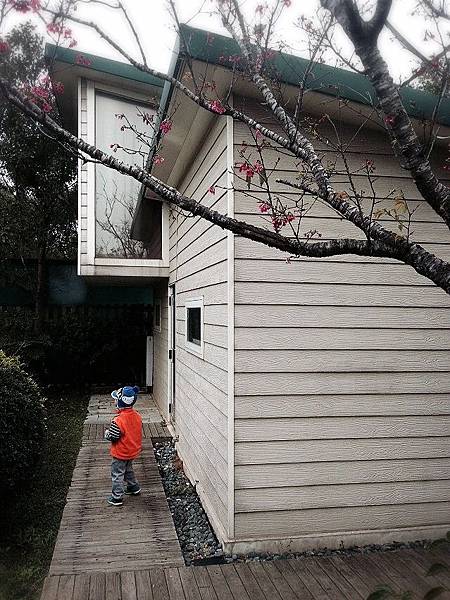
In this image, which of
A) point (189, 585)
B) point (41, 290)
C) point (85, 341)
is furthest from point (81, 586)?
point (41, 290)

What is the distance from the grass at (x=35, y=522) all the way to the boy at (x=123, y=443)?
71 centimetres

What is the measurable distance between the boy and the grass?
711mm

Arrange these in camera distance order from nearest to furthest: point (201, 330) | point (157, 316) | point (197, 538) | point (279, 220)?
1. point (279, 220)
2. point (197, 538)
3. point (201, 330)
4. point (157, 316)

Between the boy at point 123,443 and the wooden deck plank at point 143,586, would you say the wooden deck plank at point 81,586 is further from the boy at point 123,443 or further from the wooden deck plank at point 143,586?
the boy at point 123,443

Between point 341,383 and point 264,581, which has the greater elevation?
point 341,383

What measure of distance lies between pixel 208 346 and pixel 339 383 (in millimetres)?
1423

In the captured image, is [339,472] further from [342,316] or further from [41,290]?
[41,290]

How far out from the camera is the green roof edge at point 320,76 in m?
3.70

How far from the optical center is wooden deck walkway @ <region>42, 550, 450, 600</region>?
3521 millimetres

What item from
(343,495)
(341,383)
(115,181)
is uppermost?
(115,181)

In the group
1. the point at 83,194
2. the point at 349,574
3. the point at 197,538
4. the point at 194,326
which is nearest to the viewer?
the point at 349,574

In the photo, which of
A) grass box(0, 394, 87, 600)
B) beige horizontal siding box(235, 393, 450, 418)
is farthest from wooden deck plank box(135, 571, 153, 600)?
beige horizontal siding box(235, 393, 450, 418)

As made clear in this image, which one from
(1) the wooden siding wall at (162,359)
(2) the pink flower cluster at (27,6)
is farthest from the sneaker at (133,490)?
(2) the pink flower cluster at (27,6)

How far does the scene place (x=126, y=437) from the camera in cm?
536
